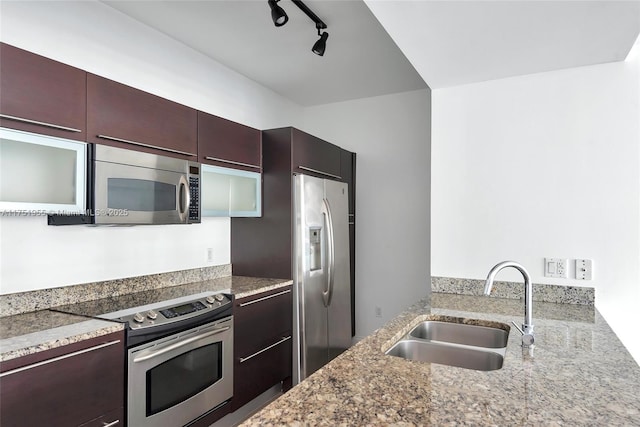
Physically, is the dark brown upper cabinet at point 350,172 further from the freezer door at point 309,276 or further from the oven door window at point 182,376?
the oven door window at point 182,376

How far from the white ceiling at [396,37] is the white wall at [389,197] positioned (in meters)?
0.30

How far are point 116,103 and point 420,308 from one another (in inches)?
73.5

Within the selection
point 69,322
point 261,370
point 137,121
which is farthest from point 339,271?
point 69,322

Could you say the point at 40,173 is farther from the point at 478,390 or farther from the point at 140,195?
the point at 478,390

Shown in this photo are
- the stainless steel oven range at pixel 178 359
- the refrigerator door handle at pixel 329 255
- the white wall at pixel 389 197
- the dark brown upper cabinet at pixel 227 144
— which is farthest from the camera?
the white wall at pixel 389 197

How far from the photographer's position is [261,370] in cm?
266

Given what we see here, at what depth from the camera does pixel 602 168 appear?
6.92 ft

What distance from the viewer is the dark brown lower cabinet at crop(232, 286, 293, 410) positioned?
247 centimetres

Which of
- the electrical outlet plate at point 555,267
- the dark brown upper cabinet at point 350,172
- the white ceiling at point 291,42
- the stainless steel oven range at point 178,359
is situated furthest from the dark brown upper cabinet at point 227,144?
the electrical outlet plate at point 555,267

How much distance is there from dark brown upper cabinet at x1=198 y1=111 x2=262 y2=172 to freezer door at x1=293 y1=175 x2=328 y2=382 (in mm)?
380

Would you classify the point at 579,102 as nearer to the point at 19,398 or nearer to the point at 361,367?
the point at 361,367

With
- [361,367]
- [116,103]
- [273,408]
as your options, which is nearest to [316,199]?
[116,103]

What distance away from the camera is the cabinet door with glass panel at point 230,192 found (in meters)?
2.66

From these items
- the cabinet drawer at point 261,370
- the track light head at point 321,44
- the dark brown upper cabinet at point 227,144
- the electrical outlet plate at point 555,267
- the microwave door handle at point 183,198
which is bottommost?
the cabinet drawer at point 261,370
